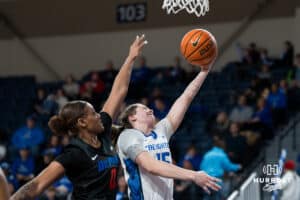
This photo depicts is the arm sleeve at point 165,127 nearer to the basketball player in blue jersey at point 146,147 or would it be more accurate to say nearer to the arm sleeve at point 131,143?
the basketball player in blue jersey at point 146,147

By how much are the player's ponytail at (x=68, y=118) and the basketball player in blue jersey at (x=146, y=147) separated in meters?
0.54

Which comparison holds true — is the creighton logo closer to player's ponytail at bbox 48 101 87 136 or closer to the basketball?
the basketball

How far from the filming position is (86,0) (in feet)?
55.8

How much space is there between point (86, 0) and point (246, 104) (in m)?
5.89

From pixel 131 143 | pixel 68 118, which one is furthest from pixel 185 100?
pixel 68 118

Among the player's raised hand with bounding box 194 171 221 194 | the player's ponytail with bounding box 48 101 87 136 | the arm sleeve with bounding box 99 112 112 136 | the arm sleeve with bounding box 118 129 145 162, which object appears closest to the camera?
the player's raised hand with bounding box 194 171 221 194

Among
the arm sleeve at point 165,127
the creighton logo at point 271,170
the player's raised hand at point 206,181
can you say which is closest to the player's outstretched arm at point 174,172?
the player's raised hand at point 206,181

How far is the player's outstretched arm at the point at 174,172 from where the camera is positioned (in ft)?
12.6

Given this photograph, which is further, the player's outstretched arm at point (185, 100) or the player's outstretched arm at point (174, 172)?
the player's outstretched arm at point (185, 100)

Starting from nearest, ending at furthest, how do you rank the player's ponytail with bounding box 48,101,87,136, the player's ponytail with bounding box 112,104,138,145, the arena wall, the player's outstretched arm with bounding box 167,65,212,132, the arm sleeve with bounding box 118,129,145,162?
the player's ponytail with bounding box 48,101,87,136, the arm sleeve with bounding box 118,129,145,162, the player's ponytail with bounding box 112,104,138,145, the player's outstretched arm with bounding box 167,65,212,132, the arena wall

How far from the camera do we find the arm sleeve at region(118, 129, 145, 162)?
15.4 feet

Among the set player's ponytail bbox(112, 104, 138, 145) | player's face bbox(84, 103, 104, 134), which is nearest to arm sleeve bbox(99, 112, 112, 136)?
player's face bbox(84, 103, 104, 134)

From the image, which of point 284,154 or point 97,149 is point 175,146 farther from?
point 97,149

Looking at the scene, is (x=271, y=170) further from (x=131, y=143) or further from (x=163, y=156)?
(x=131, y=143)
